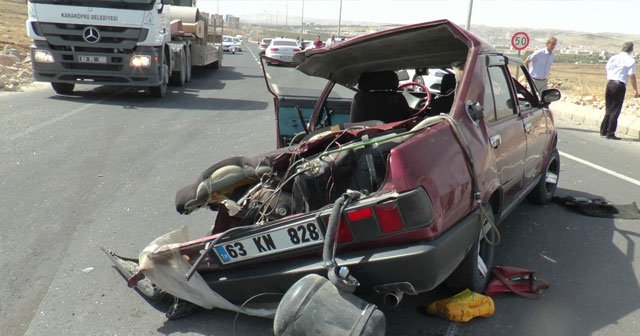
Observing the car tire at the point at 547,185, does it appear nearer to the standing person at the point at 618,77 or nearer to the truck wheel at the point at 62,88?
the standing person at the point at 618,77

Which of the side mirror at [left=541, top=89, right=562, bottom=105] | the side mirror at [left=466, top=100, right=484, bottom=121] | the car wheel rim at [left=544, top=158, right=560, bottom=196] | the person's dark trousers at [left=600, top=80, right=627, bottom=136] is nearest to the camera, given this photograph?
the side mirror at [left=466, top=100, right=484, bottom=121]

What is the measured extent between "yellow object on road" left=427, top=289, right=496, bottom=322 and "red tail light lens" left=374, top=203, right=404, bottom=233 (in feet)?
2.75

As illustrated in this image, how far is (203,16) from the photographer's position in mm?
21250

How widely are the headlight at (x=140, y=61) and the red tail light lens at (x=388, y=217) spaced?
1111 centimetres

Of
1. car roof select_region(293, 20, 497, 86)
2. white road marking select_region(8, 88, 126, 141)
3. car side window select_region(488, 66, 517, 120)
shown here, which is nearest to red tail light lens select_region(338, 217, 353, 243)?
car roof select_region(293, 20, 497, 86)

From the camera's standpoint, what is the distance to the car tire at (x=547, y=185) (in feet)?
19.6

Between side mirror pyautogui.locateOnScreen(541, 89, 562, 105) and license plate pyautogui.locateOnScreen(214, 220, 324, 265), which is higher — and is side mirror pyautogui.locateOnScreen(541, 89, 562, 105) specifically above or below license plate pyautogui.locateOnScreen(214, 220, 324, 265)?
above

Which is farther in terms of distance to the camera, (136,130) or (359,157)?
(136,130)

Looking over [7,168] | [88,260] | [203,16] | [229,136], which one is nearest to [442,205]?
[88,260]

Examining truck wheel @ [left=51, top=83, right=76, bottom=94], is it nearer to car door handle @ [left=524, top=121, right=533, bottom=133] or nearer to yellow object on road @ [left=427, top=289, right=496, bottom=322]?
car door handle @ [left=524, top=121, right=533, bottom=133]

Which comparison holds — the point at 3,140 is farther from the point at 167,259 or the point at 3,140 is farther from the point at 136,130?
the point at 167,259

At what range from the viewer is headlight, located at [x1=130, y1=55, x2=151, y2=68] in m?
12.9

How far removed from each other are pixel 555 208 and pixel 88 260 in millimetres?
4536

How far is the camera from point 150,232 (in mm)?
4910
